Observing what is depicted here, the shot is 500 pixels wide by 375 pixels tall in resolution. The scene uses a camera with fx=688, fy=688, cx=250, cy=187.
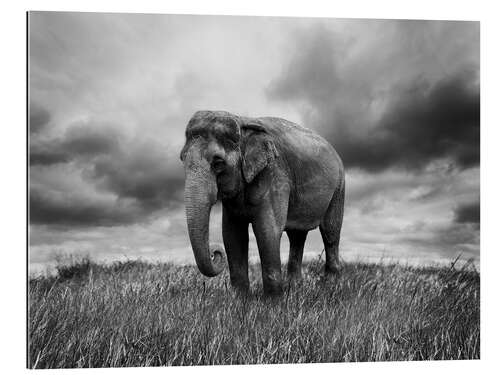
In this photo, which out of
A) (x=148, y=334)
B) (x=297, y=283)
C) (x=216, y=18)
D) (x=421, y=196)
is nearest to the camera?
(x=148, y=334)

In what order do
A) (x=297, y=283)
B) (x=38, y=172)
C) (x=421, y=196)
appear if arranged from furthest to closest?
(x=297, y=283), (x=421, y=196), (x=38, y=172)

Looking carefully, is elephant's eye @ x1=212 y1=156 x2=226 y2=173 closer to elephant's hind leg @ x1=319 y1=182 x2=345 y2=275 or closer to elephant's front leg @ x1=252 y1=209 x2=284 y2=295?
elephant's front leg @ x1=252 y1=209 x2=284 y2=295

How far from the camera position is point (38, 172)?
4.52 metres

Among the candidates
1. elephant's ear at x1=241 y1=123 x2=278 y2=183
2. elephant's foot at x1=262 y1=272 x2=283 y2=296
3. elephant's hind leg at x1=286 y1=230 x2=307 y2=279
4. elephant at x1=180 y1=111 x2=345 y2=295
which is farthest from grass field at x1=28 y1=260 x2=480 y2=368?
elephant's ear at x1=241 y1=123 x2=278 y2=183

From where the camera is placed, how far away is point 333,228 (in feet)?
19.2

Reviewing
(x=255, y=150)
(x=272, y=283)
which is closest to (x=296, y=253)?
(x=272, y=283)

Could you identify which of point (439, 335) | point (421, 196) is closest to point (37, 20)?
point (421, 196)

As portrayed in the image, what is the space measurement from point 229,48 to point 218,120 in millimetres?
785

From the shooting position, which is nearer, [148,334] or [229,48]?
[148,334]

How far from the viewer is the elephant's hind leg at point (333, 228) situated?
5.82m

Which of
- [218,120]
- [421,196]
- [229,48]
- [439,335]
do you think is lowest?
[439,335]

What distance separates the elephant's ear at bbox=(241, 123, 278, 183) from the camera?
4594 millimetres

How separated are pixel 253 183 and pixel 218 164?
0.40 meters

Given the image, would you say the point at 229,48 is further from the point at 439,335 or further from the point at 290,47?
the point at 439,335
